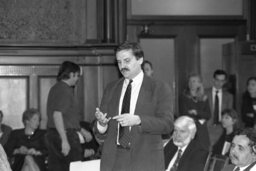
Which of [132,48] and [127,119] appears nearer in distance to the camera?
[127,119]

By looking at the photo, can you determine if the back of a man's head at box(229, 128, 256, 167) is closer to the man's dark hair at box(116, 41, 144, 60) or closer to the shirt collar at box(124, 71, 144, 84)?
the shirt collar at box(124, 71, 144, 84)

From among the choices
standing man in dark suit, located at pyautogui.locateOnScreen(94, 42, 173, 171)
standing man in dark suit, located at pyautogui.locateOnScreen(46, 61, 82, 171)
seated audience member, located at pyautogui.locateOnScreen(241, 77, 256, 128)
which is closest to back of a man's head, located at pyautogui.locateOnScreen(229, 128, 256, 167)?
standing man in dark suit, located at pyautogui.locateOnScreen(94, 42, 173, 171)

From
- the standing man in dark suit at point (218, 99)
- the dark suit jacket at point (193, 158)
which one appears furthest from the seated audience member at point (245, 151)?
the standing man in dark suit at point (218, 99)

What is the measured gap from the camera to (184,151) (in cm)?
550

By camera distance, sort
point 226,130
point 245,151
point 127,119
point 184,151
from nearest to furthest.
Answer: point 127,119
point 245,151
point 184,151
point 226,130

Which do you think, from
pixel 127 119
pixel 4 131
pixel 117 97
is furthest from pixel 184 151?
pixel 4 131

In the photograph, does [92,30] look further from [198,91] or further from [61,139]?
[61,139]

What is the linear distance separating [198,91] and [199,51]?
4.90ft

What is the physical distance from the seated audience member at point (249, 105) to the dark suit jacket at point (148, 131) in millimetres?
4472

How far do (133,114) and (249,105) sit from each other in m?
4.70

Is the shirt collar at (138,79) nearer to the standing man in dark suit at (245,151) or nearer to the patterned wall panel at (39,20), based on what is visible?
the standing man in dark suit at (245,151)

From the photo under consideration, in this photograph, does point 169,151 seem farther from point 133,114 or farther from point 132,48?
point 132,48

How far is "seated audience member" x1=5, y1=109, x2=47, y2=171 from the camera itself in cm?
732

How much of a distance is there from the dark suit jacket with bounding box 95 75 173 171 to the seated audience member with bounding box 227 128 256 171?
0.86 meters
